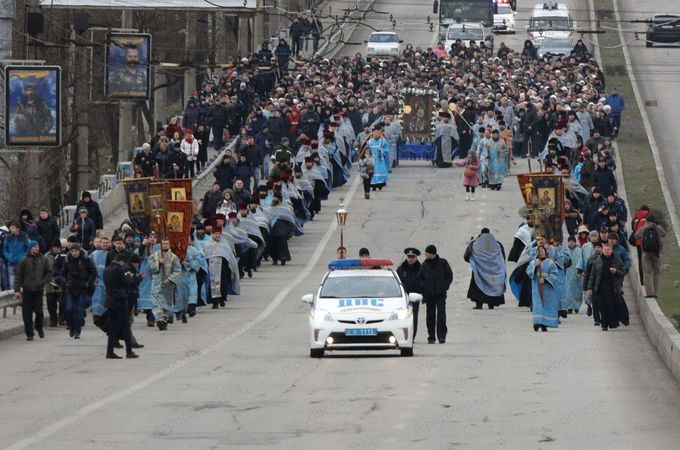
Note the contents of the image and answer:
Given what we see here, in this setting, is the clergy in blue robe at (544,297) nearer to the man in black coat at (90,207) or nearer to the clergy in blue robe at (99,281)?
the clergy in blue robe at (99,281)

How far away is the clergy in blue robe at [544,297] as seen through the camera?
2830 centimetres

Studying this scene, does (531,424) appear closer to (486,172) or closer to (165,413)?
(165,413)

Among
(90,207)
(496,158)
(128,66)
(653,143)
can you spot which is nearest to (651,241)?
(90,207)

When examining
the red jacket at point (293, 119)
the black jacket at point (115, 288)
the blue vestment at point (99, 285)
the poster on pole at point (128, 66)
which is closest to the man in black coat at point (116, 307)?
the black jacket at point (115, 288)

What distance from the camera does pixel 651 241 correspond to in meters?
30.3

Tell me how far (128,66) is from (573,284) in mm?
19492

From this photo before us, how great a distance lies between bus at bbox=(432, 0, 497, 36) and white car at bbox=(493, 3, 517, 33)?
248 centimetres

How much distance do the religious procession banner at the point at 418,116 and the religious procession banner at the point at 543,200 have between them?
20.2 m

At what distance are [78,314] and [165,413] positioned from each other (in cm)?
1013

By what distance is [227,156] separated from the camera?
44.7 m

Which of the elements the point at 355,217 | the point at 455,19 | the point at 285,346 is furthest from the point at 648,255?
the point at 455,19

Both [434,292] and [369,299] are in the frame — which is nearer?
[369,299]

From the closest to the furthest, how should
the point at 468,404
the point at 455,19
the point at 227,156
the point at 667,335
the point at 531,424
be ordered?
the point at 531,424
the point at 468,404
the point at 667,335
the point at 227,156
the point at 455,19

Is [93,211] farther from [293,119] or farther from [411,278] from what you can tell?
[293,119]
